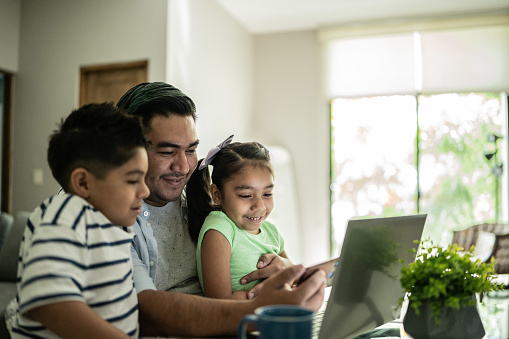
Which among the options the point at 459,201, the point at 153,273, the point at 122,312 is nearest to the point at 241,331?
the point at 122,312

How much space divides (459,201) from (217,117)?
274cm

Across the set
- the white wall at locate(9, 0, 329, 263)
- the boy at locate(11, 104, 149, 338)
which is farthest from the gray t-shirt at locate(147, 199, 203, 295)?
the white wall at locate(9, 0, 329, 263)

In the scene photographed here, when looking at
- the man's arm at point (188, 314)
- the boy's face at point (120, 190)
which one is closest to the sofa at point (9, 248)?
the man's arm at point (188, 314)

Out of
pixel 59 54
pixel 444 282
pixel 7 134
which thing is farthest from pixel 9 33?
pixel 444 282

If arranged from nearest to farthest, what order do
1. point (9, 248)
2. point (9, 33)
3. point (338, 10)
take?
1. point (9, 248)
2. point (9, 33)
3. point (338, 10)

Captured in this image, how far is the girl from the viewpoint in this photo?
129 cm

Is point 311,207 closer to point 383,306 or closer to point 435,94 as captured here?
point 435,94

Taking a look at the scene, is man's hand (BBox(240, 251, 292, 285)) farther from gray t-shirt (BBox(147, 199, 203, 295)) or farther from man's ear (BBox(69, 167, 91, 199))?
man's ear (BBox(69, 167, 91, 199))

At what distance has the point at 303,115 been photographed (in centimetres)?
571

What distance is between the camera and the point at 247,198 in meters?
1.42

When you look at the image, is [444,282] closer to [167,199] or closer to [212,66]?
[167,199]

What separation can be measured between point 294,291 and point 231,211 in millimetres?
537

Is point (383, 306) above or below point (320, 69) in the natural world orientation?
below

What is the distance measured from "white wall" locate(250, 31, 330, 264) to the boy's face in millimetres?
4789
